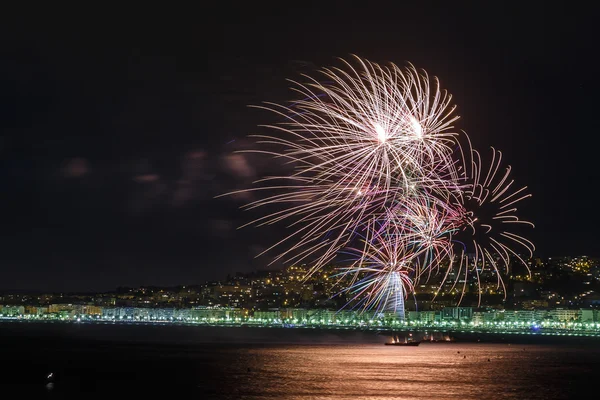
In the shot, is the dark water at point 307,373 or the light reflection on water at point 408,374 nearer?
the light reflection on water at point 408,374

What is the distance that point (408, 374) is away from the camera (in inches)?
2564

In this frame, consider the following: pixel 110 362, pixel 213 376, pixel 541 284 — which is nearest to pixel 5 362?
pixel 110 362

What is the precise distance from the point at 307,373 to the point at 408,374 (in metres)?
6.36

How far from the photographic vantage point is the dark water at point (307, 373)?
180ft

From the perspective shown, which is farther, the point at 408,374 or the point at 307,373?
the point at 307,373

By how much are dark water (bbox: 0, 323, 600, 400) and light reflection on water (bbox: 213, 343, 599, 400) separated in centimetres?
6

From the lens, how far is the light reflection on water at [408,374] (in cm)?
5450

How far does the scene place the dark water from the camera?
5500 centimetres

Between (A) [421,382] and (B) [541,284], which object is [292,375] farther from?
(B) [541,284]

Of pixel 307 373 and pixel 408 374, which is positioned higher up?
pixel 307 373

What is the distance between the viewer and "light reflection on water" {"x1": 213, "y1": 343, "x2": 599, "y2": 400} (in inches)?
2146

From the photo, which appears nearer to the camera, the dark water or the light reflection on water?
the light reflection on water

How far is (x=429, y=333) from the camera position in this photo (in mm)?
138625

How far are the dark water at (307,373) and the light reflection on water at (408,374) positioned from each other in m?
0.06
